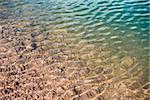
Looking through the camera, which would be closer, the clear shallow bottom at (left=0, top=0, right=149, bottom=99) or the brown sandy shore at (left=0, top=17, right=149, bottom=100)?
the brown sandy shore at (left=0, top=17, right=149, bottom=100)

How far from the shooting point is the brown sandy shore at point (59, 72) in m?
8.45

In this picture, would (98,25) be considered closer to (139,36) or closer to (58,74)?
(139,36)

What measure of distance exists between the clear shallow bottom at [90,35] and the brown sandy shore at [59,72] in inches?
1.7

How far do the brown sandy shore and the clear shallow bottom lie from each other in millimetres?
43

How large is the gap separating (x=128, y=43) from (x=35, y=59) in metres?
5.23

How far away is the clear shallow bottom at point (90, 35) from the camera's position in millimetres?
9625

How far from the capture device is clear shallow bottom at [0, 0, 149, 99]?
9.62m

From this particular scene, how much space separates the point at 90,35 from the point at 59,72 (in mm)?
4083

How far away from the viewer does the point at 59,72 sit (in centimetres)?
966

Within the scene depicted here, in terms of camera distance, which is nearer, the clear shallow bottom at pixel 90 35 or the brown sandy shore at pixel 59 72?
the brown sandy shore at pixel 59 72

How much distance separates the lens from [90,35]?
12.9 meters

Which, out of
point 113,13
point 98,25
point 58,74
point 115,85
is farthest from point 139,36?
point 58,74

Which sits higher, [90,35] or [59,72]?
[90,35]

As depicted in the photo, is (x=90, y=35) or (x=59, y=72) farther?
(x=90, y=35)
